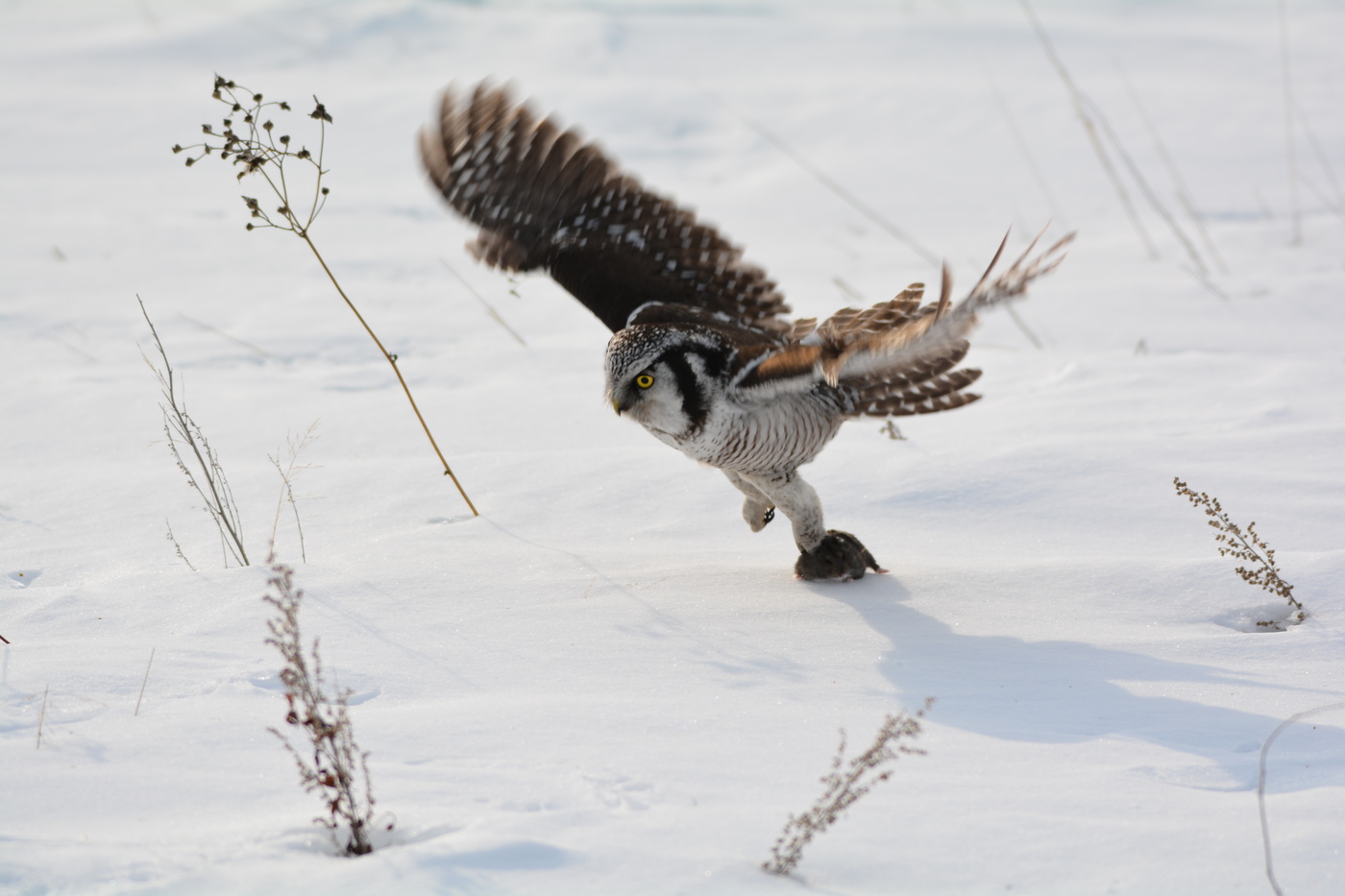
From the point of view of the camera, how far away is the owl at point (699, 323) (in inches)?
122

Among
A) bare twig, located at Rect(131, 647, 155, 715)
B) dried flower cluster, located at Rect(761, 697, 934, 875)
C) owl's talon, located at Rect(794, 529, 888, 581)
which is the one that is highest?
dried flower cluster, located at Rect(761, 697, 934, 875)

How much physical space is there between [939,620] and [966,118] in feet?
24.5

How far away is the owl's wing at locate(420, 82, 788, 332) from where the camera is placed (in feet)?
13.1

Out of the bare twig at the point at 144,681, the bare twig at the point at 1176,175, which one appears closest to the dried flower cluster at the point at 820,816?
the bare twig at the point at 144,681

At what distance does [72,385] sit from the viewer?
16.5ft

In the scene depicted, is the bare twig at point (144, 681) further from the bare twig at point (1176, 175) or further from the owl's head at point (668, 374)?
the bare twig at point (1176, 175)

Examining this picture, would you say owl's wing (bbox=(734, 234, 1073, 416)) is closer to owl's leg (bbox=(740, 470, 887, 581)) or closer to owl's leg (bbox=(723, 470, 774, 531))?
owl's leg (bbox=(740, 470, 887, 581))

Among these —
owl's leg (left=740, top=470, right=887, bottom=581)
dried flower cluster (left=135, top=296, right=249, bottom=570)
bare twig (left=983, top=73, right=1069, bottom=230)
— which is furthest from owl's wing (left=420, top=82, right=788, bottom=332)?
bare twig (left=983, top=73, right=1069, bottom=230)

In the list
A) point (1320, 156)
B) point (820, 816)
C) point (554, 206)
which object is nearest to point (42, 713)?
point (820, 816)

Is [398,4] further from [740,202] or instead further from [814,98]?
[740,202]

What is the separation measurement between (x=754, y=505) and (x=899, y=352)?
1.14 metres

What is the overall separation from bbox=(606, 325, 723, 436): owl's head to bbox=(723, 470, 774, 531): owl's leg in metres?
0.56

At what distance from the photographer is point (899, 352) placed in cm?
276

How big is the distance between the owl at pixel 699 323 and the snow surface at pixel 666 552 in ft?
1.34
